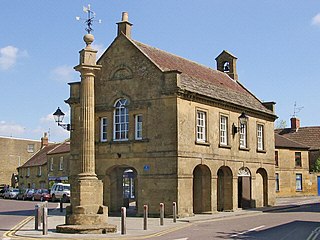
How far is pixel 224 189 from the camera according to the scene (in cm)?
3198

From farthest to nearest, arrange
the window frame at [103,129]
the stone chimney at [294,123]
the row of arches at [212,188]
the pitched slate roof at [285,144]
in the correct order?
the stone chimney at [294,123], the pitched slate roof at [285,144], the window frame at [103,129], the row of arches at [212,188]

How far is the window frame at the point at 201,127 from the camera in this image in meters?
28.8

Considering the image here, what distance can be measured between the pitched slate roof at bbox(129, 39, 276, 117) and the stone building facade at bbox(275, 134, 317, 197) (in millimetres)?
13939

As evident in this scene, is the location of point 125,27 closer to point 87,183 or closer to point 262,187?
point 87,183

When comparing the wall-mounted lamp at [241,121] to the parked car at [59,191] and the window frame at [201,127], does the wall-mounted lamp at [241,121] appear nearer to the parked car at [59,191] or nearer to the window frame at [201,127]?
the window frame at [201,127]

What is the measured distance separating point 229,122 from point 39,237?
1735cm

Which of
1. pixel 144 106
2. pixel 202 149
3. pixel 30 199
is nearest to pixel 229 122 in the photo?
pixel 202 149

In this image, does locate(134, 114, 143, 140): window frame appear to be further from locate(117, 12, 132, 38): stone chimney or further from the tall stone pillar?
the tall stone pillar

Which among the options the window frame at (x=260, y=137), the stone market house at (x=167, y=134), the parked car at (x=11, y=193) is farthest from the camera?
the parked car at (x=11, y=193)

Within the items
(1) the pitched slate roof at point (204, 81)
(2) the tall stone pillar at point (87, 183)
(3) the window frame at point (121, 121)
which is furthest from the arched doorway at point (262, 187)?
(2) the tall stone pillar at point (87, 183)

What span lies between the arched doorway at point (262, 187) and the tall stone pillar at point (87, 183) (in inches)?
721

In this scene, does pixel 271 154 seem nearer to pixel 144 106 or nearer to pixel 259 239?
pixel 144 106

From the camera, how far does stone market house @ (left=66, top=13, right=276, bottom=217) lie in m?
27.1

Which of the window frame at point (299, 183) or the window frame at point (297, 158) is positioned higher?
the window frame at point (297, 158)
